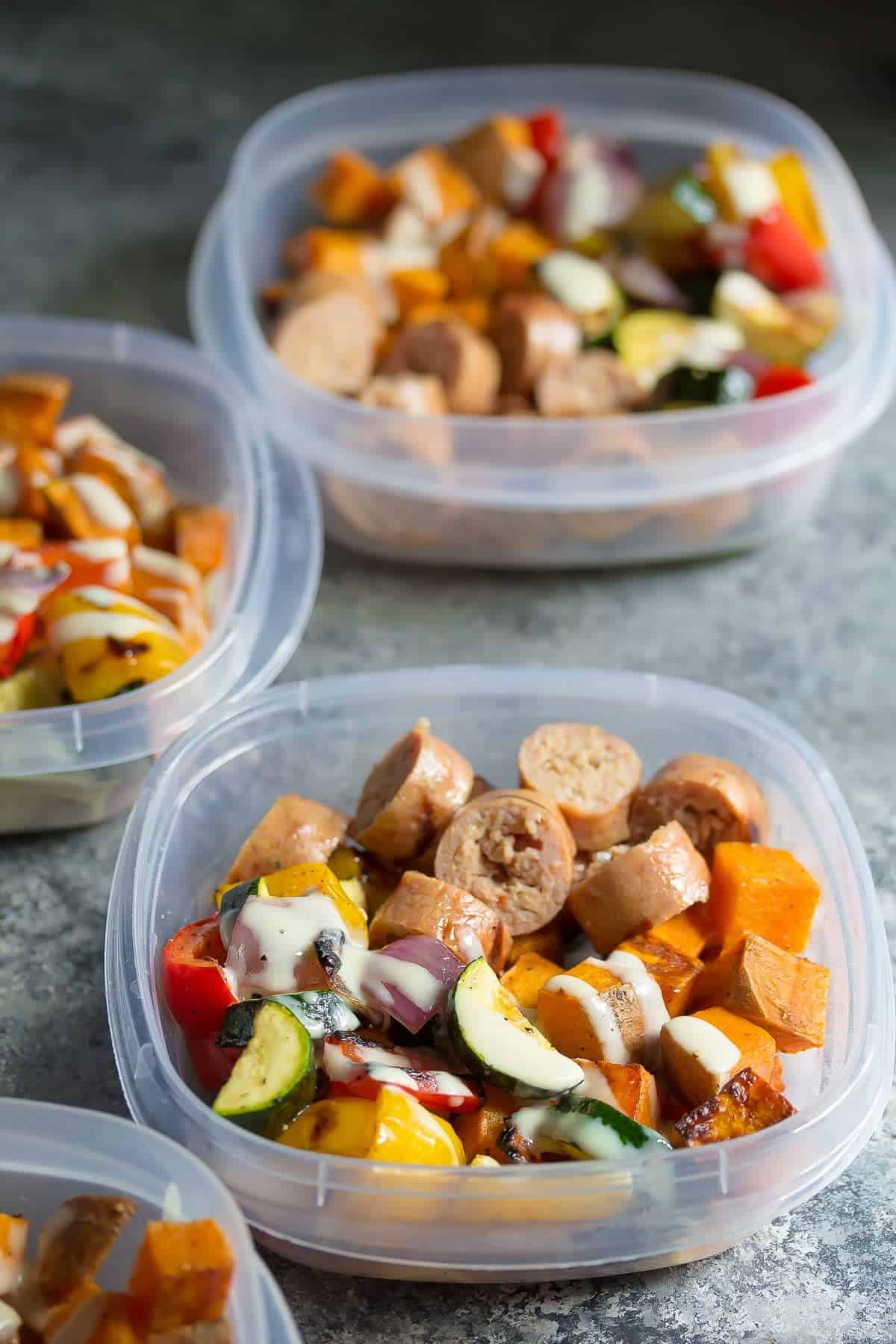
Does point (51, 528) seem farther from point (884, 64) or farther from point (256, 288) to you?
point (884, 64)

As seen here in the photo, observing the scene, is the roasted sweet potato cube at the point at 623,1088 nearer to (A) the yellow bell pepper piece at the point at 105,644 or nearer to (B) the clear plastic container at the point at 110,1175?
(B) the clear plastic container at the point at 110,1175

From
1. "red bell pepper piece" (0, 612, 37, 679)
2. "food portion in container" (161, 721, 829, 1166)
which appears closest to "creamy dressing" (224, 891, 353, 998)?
"food portion in container" (161, 721, 829, 1166)

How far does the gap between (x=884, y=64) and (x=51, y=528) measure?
2248mm

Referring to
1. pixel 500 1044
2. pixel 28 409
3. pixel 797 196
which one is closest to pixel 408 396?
pixel 28 409

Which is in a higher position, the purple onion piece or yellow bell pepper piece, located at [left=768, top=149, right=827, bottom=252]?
yellow bell pepper piece, located at [left=768, top=149, right=827, bottom=252]

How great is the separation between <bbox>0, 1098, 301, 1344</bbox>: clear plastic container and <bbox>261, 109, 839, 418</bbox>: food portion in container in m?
1.16

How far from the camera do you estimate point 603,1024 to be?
138 centimetres

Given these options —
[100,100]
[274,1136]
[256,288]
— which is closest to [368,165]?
[256,288]

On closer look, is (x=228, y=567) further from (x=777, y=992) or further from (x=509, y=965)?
(x=777, y=992)

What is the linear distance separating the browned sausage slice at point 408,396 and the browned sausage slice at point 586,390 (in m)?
0.15

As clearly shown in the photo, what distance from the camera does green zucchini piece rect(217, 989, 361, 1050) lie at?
1.32m

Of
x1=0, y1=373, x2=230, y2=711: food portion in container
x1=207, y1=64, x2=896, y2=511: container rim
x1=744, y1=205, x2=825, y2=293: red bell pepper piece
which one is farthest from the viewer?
x1=744, y1=205, x2=825, y2=293: red bell pepper piece

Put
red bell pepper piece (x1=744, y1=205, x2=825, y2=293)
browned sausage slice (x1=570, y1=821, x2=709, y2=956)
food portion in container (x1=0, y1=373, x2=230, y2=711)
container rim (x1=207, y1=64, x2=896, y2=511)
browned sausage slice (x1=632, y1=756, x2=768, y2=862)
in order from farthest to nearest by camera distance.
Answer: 1. red bell pepper piece (x1=744, y1=205, x2=825, y2=293)
2. container rim (x1=207, y1=64, x2=896, y2=511)
3. food portion in container (x1=0, y1=373, x2=230, y2=711)
4. browned sausage slice (x1=632, y1=756, x2=768, y2=862)
5. browned sausage slice (x1=570, y1=821, x2=709, y2=956)

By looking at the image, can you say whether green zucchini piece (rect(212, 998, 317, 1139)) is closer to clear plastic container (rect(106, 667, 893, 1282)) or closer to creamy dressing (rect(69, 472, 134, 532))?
clear plastic container (rect(106, 667, 893, 1282))
